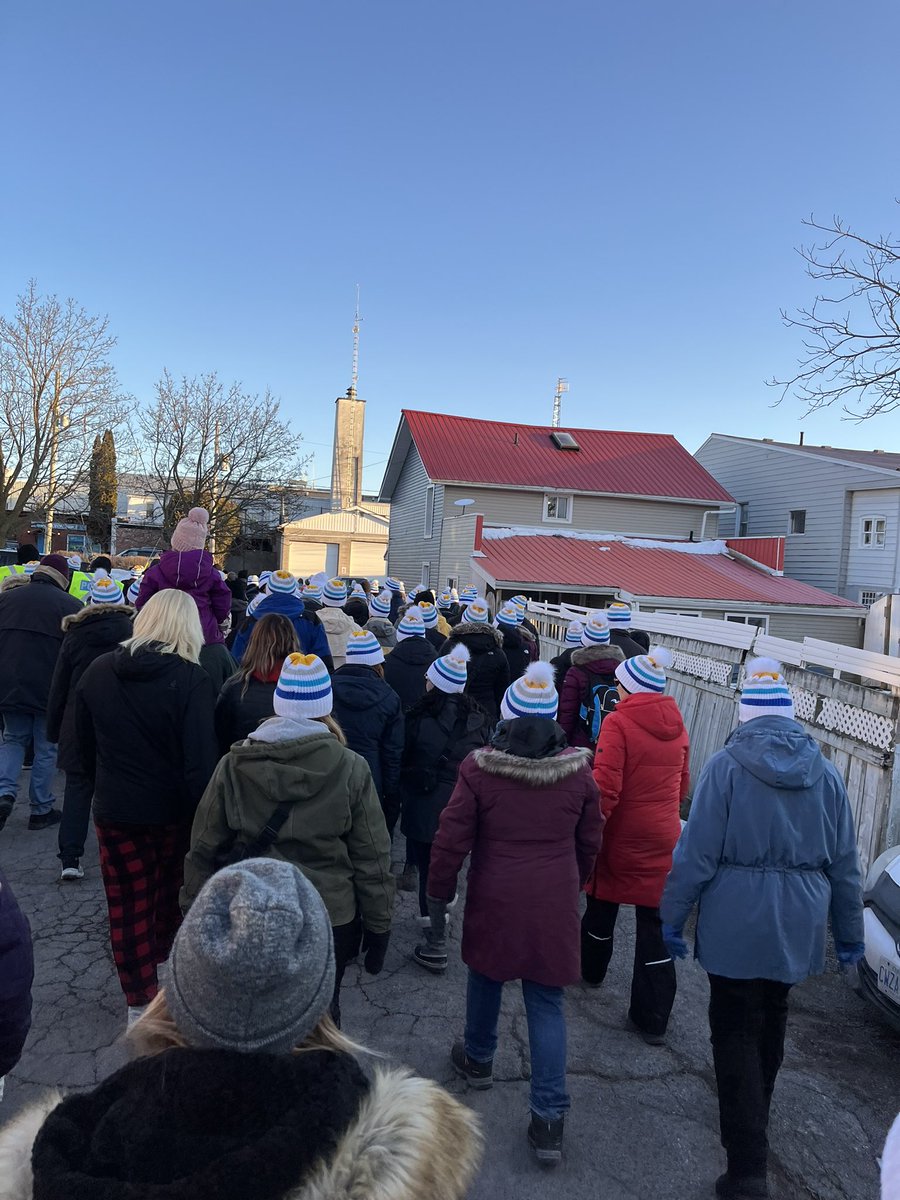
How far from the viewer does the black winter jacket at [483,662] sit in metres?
6.34

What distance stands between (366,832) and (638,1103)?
1.78 meters

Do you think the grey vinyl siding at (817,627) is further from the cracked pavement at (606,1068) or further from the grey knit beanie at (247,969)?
the grey knit beanie at (247,969)

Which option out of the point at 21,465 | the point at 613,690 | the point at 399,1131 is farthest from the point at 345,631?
the point at 21,465

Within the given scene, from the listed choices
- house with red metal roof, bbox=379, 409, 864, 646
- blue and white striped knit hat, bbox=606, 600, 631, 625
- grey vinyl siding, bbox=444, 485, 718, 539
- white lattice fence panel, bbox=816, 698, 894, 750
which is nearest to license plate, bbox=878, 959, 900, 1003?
white lattice fence panel, bbox=816, 698, 894, 750

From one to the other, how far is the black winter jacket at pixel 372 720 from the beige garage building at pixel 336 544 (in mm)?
33698

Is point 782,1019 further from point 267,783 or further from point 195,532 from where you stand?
point 195,532

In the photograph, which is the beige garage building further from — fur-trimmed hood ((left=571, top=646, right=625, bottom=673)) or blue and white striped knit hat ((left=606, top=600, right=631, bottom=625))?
fur-trimmed hood ((left=571, top=646, right=625, bottom=673))

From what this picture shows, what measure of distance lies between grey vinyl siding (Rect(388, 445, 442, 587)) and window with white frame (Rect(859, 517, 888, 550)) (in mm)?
13464

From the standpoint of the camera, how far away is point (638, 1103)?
332 cm

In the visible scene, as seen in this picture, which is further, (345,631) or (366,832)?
(345,631)

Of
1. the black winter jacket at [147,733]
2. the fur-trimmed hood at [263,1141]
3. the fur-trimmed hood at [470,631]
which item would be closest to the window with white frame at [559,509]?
the fur-trimmed hood at [470,631]

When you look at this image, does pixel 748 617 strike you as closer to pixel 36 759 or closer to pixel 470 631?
pixel 470 631

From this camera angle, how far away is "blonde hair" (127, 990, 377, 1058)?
1.34 meters

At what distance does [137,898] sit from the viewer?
355 cm
